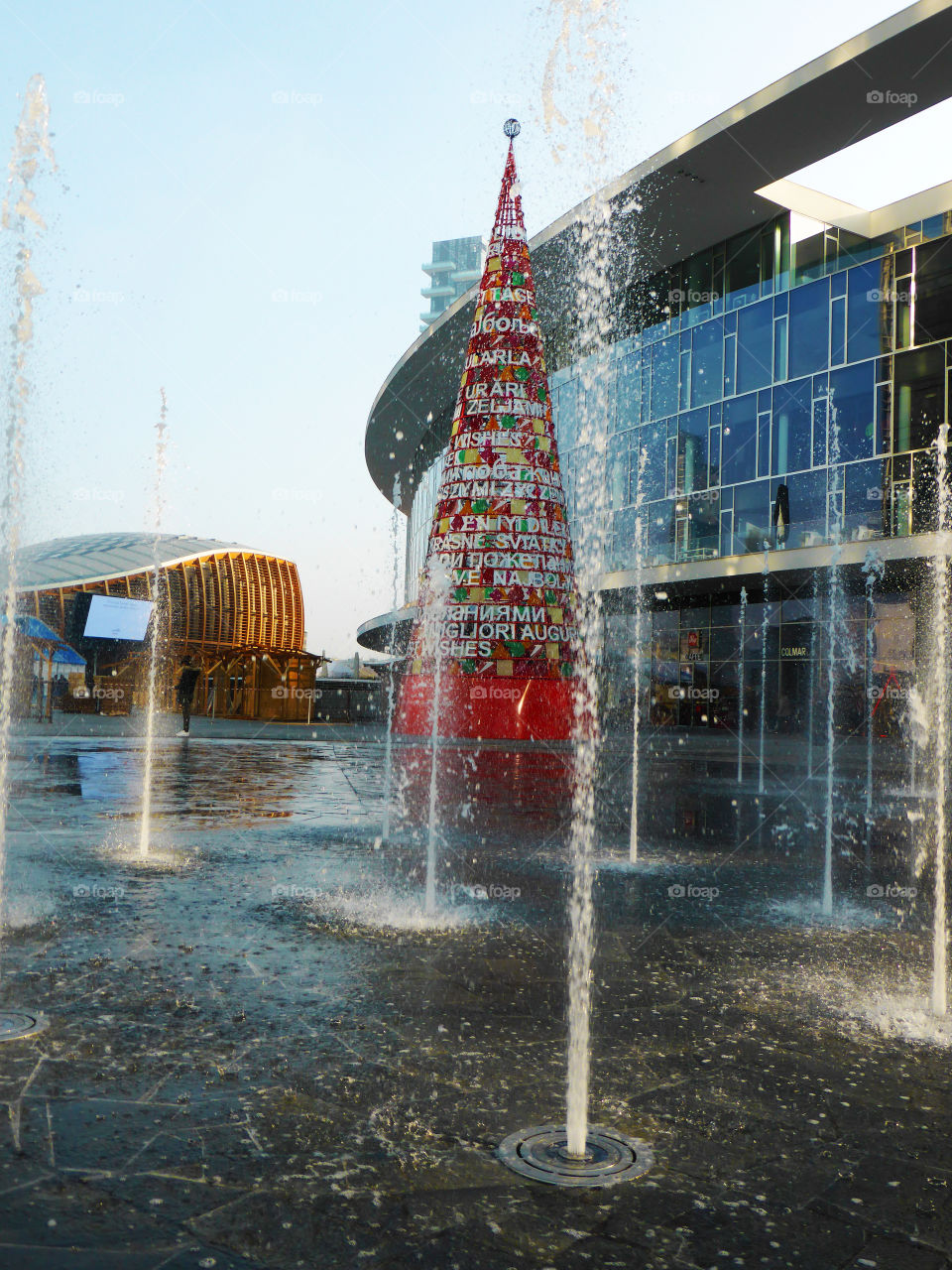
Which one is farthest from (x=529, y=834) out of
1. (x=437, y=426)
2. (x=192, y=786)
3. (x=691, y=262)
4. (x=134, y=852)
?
(x=437, y=426)

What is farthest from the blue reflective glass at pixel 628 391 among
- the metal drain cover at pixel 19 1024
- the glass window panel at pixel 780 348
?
the metal drain cover at pixel 19 1024

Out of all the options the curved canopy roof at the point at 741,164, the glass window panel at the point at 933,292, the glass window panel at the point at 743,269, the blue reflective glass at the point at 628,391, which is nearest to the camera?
the curved canopy roof at the point at 741,164

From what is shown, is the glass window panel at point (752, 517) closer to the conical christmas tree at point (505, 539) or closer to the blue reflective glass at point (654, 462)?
the blue reflective glass at point (654, 462)

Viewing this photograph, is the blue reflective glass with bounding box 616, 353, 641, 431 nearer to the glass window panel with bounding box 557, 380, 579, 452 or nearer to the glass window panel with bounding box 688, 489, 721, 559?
the glass window panel with bounding box 557, 380, 579, 452

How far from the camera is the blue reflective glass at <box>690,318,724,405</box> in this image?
86.3 ft

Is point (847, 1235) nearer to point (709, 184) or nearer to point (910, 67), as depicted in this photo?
point (910, 67)

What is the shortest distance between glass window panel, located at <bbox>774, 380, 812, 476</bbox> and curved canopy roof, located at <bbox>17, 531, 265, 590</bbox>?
121 feet

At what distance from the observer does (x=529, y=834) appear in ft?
29.0

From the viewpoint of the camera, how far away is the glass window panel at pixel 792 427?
23953mm

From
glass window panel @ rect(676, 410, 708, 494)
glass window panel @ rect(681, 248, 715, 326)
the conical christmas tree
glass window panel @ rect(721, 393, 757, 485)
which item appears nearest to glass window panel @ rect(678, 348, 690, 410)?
glass window panel @ rect(676, 410, 708, 494)

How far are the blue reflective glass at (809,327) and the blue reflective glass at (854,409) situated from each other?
2.36 ft

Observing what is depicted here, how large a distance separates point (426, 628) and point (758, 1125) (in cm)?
1729

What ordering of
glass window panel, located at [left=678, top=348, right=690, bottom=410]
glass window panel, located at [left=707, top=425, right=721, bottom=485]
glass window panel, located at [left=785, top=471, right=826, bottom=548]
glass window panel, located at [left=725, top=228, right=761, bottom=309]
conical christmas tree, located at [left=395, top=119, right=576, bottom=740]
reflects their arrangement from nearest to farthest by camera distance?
1. conical christmas tree, located at [left=395, top=119, right=576, bottom=740]
2. glass window panel, located at [left=785, top=471, right=826, bottom=548]
3. glass window panel, located at [left=725, top=228, right=761, bottom=309]
4. glass window panel, located at [left=707, top=425, right=721, bottom=485]
5. glass window panel, located at [left=678, top=348, right=690, bottom=410]

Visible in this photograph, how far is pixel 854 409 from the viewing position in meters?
23.2
